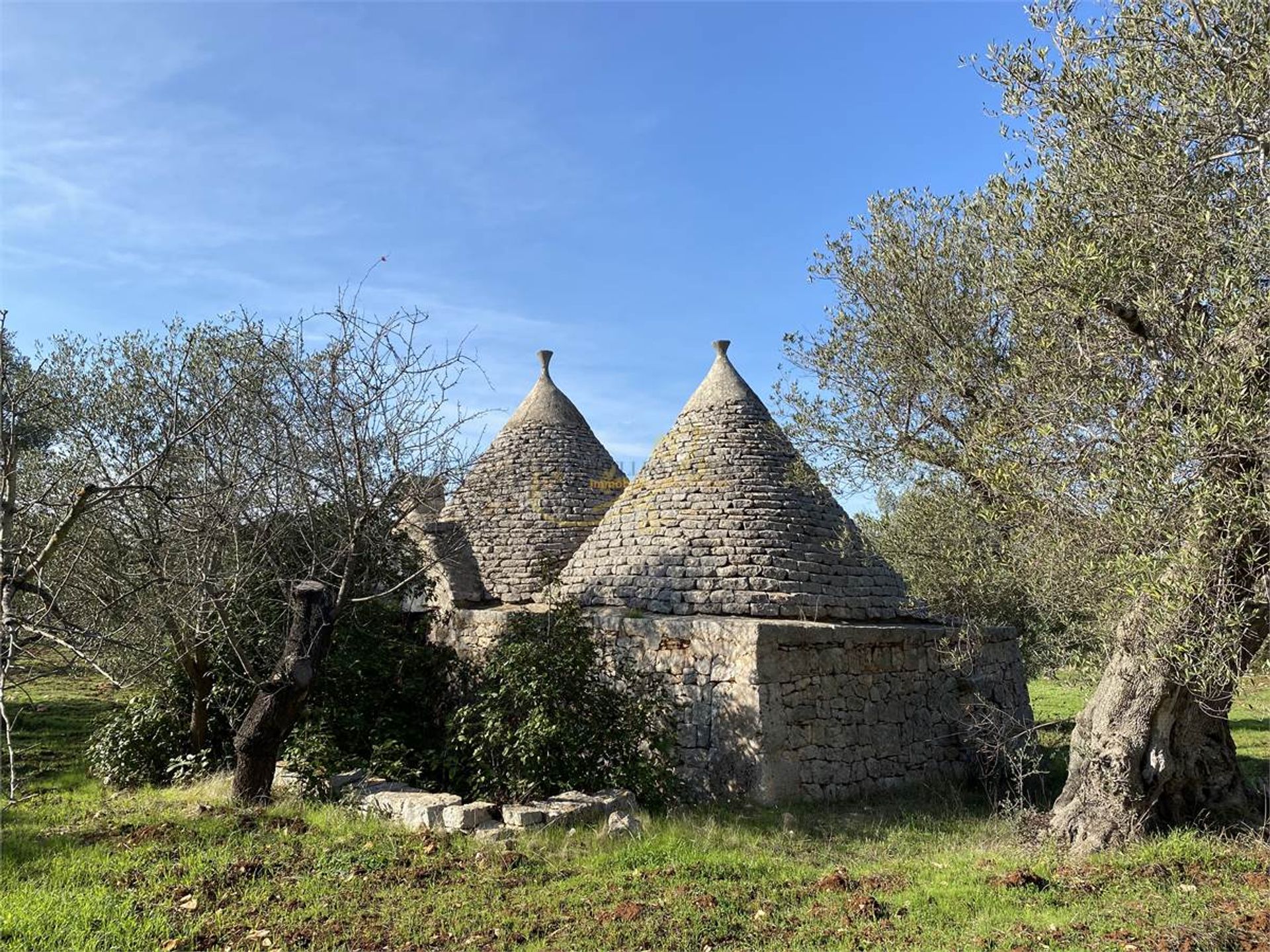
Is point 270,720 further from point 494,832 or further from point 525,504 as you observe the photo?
point 525,504

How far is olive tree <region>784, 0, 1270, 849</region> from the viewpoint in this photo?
5.64m

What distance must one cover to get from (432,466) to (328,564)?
5.41 ft

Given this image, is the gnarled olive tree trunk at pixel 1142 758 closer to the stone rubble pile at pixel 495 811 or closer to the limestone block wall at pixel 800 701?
the limestone block wall at pixel 800 701

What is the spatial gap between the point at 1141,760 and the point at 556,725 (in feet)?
16.1

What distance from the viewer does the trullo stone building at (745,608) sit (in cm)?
913

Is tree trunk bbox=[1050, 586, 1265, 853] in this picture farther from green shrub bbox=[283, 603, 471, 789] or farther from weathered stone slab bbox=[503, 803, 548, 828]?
green shrub bbox=[283, 603, 471, 789]

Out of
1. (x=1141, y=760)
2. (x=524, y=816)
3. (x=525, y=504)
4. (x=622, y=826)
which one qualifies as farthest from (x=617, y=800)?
(x=525, y=504)

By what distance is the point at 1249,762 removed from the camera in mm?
11594

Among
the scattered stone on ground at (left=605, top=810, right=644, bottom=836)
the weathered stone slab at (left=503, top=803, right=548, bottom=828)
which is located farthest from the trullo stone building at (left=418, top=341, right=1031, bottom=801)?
the weathered stone slab at (left=503, top=803, right=548, bottom=828)

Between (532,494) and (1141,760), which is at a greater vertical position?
(532,494)

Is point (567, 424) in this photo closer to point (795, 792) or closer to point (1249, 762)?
Answer: point (795, 792)

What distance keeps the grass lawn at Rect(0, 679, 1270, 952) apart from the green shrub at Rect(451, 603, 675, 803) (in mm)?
Answer: 789

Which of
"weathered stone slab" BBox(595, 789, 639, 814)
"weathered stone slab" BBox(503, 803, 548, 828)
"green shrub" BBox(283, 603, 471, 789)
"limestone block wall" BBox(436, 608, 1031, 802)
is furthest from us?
"limestone block wall" BBox(436, 608, 1031, 802)

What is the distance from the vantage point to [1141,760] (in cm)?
703
